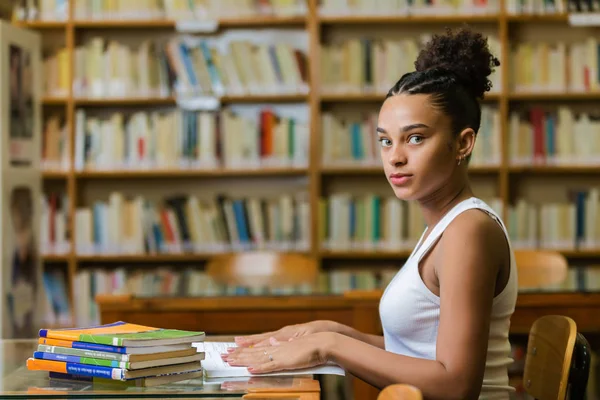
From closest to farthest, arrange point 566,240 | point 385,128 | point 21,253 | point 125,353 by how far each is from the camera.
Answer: point 125,353
point 385,128
point 21,253
point 566,240

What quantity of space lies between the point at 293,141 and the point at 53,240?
1.35m

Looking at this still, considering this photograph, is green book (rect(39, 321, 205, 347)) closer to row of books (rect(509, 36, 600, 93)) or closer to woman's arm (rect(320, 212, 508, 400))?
woman's arm (rect(320, 212, 508, 400))

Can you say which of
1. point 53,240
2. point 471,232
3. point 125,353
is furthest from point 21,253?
point 471,232

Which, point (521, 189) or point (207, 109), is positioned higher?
point (207, 109)

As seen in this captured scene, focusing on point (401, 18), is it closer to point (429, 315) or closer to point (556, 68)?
point (556, 68)

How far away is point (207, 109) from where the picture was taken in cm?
470

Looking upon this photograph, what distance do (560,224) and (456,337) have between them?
3.37m

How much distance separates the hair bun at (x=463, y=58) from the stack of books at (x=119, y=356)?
68cm

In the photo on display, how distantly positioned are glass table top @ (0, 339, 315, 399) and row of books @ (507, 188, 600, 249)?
10.9ft

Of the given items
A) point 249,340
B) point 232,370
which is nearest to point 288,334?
point 249,340

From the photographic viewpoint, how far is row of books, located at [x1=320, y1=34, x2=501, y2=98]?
459 centimetres

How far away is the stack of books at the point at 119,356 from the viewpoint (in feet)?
4.80

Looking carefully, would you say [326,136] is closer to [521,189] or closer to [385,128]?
[521,189]

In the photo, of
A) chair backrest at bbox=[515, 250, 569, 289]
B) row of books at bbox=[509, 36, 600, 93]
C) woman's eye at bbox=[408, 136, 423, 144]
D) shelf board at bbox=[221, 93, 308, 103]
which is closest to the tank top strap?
woman's eye at bbox=[408, 136, 423, 144]
